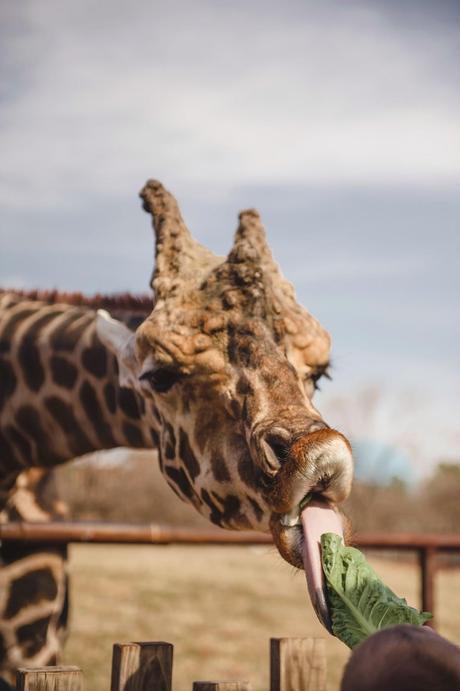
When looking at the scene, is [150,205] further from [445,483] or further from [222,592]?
[445,483]

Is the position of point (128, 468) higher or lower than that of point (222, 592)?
higher

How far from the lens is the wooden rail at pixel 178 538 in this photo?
4.52m

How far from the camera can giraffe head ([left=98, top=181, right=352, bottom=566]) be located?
293 cm

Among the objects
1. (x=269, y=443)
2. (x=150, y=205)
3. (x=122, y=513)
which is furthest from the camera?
(x=122, y=513)

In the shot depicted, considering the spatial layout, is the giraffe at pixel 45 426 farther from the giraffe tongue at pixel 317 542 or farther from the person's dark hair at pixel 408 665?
the person's dark hair at pixel 408 665

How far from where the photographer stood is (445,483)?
3644 centimetres

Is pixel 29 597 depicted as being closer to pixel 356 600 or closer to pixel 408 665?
pixel 356 600

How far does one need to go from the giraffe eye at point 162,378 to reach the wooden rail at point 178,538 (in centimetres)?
109

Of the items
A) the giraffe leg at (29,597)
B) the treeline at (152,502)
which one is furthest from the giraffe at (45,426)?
the treeline at (152,502)

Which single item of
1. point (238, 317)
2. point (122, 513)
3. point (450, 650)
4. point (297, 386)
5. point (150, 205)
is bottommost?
point (450, 650)

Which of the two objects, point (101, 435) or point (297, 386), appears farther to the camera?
point (101, 435)

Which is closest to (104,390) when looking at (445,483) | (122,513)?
(122,513)

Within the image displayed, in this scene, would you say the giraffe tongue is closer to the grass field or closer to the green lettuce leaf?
the green lettuce leaf

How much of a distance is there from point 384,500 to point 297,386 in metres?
30.8
